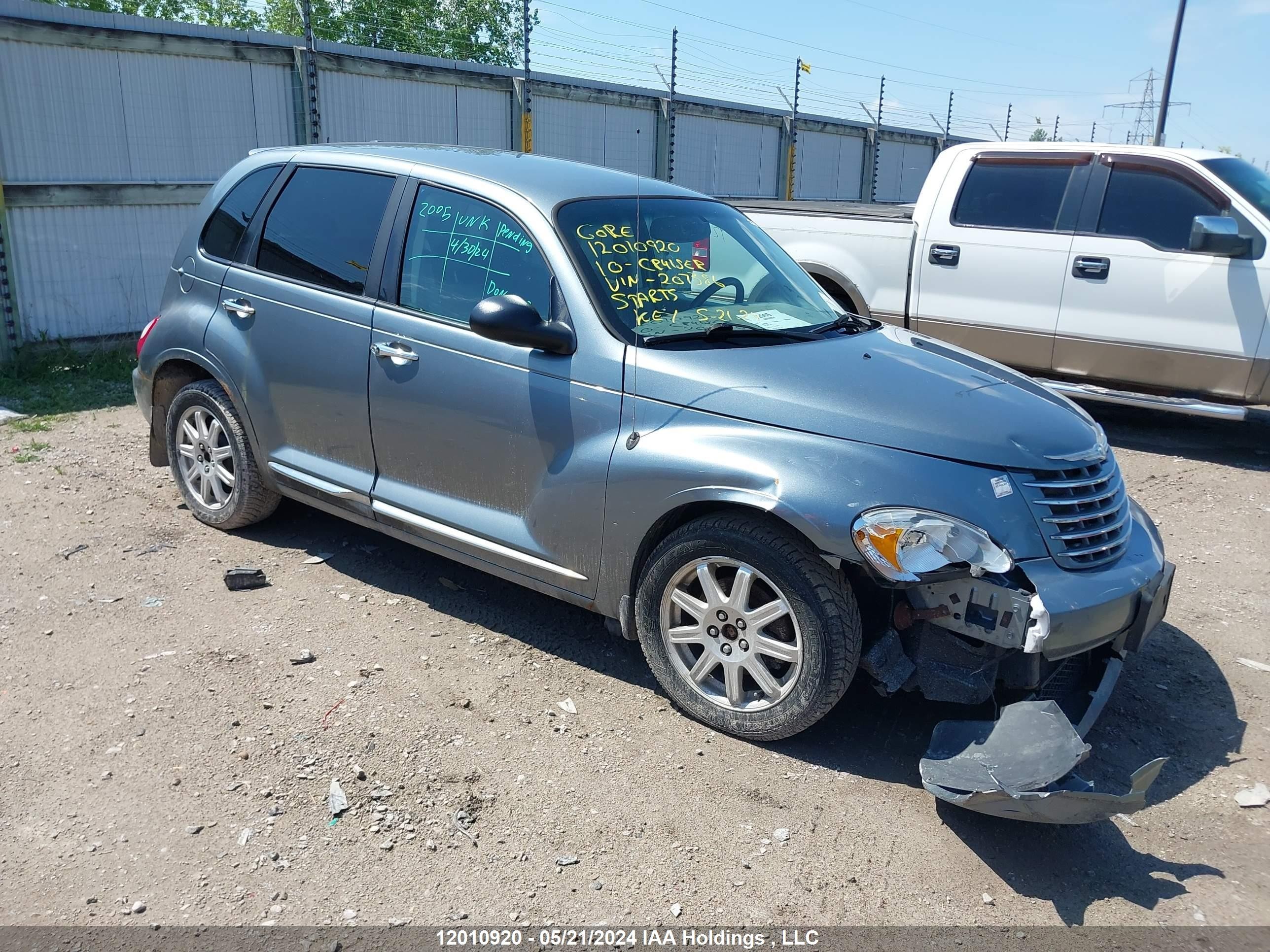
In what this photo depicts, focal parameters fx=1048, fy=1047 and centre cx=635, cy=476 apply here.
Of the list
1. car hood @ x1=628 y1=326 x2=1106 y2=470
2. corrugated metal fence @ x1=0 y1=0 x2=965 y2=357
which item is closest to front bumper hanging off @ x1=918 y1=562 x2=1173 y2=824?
car hood @ x1=628 y1=326 x2=1106 y2=470

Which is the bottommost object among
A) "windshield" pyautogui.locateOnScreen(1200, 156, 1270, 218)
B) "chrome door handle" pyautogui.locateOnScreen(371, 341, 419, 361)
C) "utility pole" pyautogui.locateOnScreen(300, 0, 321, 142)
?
Answer: "chrome door handle" pyautogui.locateOnScreen(371, 341, 419, 361)

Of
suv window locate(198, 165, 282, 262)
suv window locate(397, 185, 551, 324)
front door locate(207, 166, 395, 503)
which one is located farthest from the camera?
suv window locate(198, 165, 282, 262)

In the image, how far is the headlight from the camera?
10.8ft

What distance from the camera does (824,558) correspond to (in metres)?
3.42

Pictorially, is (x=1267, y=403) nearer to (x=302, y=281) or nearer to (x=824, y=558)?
(x=824, y=558)

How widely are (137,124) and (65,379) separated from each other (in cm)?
262

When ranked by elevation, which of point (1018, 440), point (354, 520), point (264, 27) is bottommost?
point (354, 520)

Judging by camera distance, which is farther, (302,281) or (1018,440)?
(302,281)

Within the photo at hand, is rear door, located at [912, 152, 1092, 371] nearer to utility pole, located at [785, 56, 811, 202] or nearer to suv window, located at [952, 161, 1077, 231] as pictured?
suv window, located at [952, 161, 1077, 231]

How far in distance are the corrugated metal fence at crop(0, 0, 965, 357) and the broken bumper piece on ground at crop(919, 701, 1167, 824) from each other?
27.2ft

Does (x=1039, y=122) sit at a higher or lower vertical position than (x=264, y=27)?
lower

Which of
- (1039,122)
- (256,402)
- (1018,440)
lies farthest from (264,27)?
(1018,440)

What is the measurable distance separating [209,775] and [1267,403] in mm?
7254

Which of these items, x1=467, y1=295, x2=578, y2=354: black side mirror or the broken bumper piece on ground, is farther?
x1=467, y1=295, x2=578, y2=354: black side mirror
